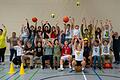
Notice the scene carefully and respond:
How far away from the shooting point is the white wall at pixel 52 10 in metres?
14.9

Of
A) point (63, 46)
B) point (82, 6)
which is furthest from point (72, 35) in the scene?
point (82, 6)

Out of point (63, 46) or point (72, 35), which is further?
point (72, 35)

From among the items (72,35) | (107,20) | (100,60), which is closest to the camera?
(100,60)

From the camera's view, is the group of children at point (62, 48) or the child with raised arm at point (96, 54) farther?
the child with raised arm at point (96, 54)

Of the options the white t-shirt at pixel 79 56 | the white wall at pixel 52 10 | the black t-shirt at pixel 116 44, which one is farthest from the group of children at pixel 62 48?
the white wall at pixel 52 10

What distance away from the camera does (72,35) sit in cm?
1170

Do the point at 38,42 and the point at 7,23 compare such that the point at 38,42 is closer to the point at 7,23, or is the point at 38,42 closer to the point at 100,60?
the point at 100,60

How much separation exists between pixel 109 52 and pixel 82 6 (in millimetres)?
4591

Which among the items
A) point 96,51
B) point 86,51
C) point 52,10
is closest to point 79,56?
point 86,51

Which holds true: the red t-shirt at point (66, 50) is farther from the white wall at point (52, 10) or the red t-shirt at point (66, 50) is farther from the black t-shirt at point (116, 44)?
the white wall at point (52, 10)

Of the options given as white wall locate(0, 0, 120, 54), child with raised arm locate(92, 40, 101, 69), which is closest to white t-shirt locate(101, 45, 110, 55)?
child with raised arm locate(92, 40, 101, 69)

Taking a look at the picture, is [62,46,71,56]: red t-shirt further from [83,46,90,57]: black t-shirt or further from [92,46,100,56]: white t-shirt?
[92,46,100,56]: white t-shirt

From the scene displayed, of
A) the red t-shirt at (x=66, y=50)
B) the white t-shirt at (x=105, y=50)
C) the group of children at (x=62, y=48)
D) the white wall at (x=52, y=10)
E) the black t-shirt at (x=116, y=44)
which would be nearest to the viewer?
the group of children at (x=62, y=48)

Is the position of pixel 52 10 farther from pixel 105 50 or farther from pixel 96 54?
pixel 96 54
